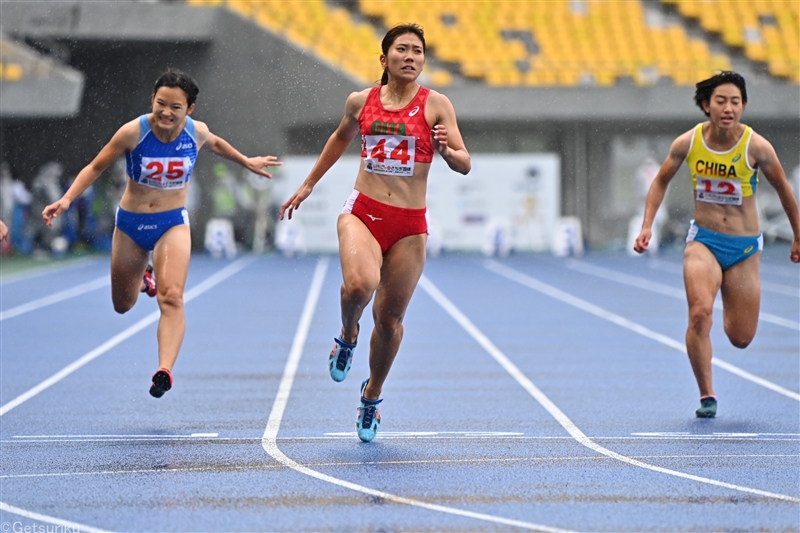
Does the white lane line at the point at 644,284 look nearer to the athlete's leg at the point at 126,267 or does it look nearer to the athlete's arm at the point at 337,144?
the athlete's leg at the point at 126,267

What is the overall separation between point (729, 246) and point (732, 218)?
0.55ft

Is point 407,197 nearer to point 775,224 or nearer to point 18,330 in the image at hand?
point 18,330

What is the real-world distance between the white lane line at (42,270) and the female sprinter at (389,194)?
14.1 metres

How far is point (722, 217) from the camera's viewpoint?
7605mm

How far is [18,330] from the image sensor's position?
13.1m

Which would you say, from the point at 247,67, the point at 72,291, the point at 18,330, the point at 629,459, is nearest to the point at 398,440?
the point at 629,459

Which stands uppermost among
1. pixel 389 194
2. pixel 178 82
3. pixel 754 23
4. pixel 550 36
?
pixel 754 23

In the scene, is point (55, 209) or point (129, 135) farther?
point (129, 135)

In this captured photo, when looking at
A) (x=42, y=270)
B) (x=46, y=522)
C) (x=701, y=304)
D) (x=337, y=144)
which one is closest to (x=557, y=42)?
(x=42, y=270)

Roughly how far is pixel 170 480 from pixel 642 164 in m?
26.8

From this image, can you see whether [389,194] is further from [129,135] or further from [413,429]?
[129,135]

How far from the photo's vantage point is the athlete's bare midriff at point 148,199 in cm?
739

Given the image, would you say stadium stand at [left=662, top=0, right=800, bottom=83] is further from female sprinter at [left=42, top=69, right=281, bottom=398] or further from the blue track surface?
female sprinter at [left=42, top=69, right=281, bottom=398]

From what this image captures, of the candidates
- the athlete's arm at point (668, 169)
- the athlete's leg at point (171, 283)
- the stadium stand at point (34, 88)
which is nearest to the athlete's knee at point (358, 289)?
the athlete's leg at point (171, 283)
